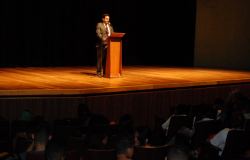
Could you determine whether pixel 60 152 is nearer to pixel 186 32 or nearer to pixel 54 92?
pixel 54 92

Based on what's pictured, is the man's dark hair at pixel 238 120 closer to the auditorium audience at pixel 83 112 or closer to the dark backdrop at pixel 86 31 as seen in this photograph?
the auditorium audience at pixel 83 112

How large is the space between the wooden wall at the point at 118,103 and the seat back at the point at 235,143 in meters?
2.94

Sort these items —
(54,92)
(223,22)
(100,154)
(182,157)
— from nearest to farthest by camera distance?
(182,157), (100,154), (54,92), (223,22)

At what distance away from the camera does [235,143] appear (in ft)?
9.41

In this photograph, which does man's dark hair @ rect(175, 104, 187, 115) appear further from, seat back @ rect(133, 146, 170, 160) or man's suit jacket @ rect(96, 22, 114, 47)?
man's suit jacket @ rect(96, 22, 114, 47)

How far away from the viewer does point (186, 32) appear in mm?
12227

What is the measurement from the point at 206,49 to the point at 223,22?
1.15m

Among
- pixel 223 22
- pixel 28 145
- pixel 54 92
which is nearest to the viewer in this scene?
pixel 28 145

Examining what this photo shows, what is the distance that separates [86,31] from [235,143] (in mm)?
8627

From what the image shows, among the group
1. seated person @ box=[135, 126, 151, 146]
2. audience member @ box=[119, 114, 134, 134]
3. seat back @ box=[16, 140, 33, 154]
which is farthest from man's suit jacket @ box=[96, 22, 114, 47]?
seat back @ box=[16, 140, 33, 154]

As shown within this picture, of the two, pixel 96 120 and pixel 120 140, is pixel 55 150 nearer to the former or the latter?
pixel 120 140

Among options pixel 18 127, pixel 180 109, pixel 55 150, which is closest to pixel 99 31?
pixel 180 109

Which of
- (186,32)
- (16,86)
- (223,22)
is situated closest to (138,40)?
(186,32)

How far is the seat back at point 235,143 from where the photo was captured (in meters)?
2.86
